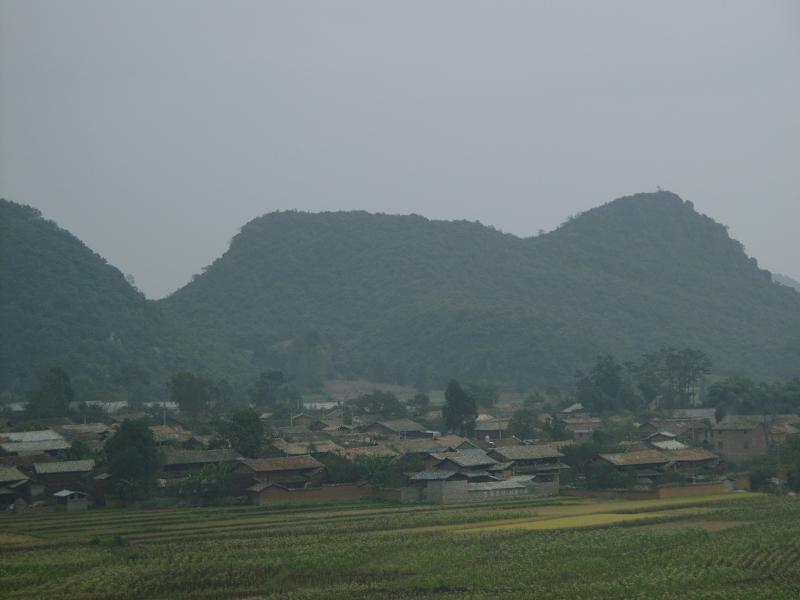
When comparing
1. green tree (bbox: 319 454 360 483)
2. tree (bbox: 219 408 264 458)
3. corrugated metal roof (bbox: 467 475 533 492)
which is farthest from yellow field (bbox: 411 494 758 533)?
tree (bbox: 219 408 264 458)

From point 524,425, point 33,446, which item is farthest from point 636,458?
point 33,446

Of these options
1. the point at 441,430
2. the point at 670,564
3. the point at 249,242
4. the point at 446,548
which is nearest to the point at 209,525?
the point at 446,548

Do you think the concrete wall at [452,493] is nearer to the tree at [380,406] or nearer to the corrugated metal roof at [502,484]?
the corrugated metal roof at [502,484]

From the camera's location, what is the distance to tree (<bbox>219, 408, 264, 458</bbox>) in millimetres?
47938

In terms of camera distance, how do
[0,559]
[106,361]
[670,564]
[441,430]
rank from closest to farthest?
[670,564] < [0,559] < [441,430] < [106,361]

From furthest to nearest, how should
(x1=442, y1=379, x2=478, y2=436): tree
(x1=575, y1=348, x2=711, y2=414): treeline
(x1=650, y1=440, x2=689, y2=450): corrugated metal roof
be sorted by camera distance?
1. (x1=575, y1=348, x2=711, y2=414): treeline
2. (x1=442, y1=379, x2=478, y2=436): tree
3. (x1=650, y1=440, x2=689, y2=450): corrugated metal roof

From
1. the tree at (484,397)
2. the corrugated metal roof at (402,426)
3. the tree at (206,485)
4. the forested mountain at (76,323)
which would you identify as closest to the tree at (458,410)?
the corrugated metal roof at (402,426)

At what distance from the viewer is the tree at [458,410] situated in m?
60.0

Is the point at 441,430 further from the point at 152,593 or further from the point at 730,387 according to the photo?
the point at 152,593

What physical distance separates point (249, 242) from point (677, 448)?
12330 cm

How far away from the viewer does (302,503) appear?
41.4m

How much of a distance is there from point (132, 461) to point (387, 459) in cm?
950

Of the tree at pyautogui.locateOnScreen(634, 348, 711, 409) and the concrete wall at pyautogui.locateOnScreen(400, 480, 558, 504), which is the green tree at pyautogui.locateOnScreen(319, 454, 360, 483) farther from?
the tree at pyautogui.locateOnScreen(634, 348, 711, 409)

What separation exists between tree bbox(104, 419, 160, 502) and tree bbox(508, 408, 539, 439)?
941 inches
